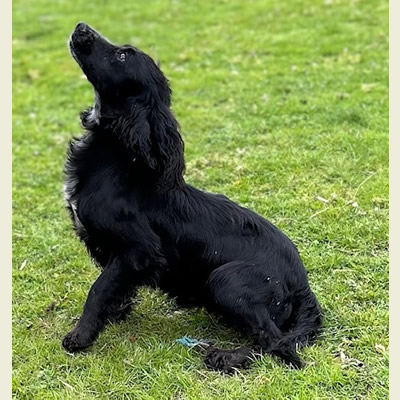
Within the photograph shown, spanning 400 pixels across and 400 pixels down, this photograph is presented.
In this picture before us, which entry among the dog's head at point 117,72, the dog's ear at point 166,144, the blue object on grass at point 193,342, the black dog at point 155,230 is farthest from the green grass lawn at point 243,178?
the dog's head at point 117,72

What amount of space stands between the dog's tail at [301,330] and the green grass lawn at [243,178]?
0.08 metres

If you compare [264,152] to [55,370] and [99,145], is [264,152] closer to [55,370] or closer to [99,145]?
[99,145]

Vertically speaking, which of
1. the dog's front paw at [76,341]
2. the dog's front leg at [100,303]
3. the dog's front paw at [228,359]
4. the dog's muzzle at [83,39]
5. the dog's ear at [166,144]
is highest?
the dog's muzzle at [83,39]

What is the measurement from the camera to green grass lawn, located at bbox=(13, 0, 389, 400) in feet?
11.8

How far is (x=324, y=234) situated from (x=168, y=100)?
1.86 m

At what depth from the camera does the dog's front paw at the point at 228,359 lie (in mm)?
3604

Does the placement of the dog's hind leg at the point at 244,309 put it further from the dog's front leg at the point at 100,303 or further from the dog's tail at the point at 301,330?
the dog's front leg at the point at 100,303

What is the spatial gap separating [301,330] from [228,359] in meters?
0.50

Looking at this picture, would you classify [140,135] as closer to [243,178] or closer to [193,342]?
[193,342]

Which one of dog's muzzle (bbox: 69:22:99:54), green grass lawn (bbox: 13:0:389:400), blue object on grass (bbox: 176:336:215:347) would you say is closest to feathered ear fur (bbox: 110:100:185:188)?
dog's muzzle (bbox: 69:22:99:54)

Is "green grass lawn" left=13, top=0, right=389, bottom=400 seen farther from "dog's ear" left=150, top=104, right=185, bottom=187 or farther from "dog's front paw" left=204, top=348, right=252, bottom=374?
"dog's ear" left=150, top=104, right=185, bottom=187

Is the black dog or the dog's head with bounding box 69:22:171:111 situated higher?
the dog's head with bounding box 69:22:171:111

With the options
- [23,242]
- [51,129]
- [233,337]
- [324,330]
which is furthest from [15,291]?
[51,129]

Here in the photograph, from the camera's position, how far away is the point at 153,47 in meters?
10.8
